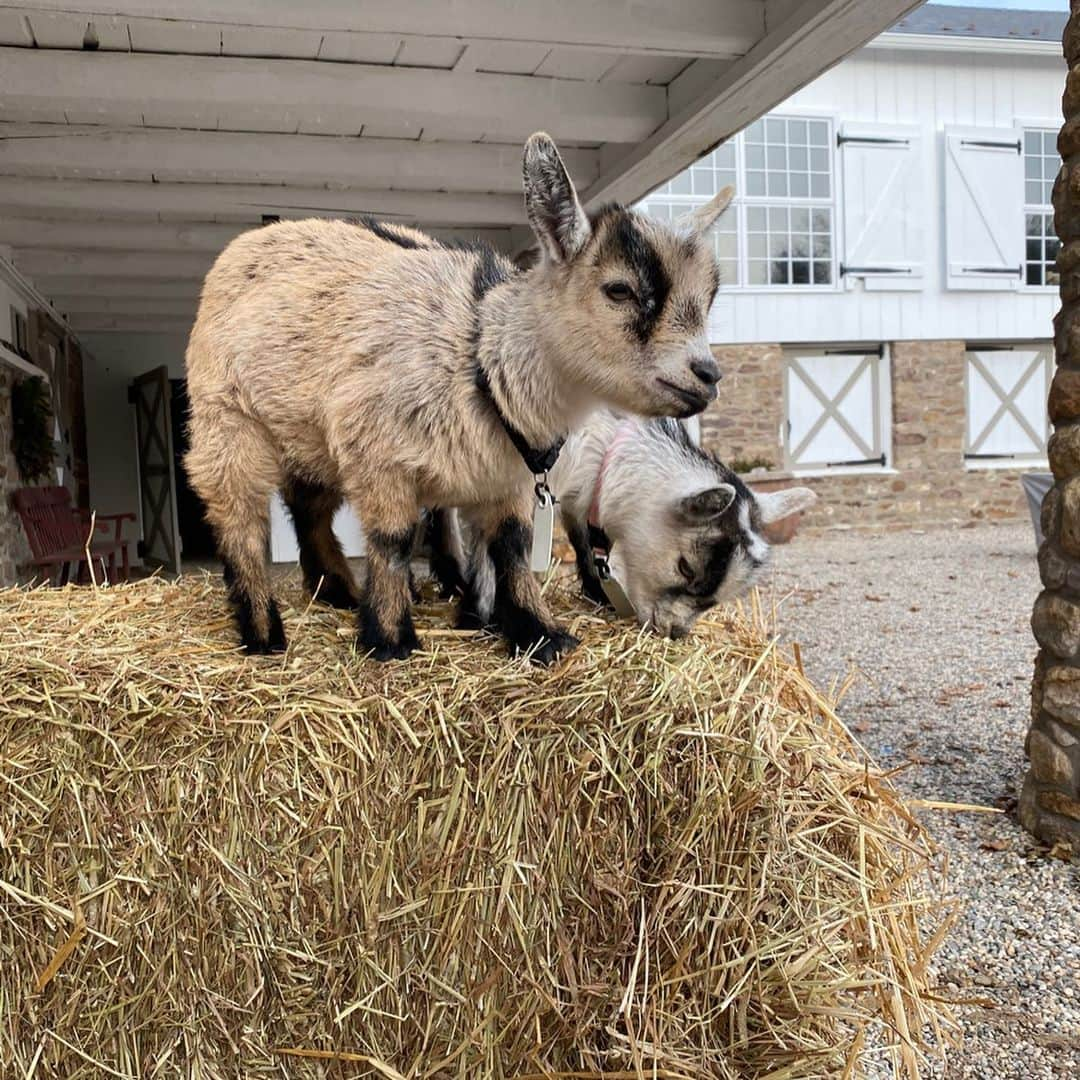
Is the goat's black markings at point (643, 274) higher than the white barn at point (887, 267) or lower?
lower

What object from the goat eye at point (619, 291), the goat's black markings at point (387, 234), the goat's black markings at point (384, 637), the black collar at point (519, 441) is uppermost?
the goat's black markings at point (387, 234)

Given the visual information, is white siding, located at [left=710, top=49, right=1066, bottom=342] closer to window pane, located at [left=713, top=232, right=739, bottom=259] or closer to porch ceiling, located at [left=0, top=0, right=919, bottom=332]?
window pane, located at [left=713, top=232, right=739, bottom=259]

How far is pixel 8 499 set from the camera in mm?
→ 8211

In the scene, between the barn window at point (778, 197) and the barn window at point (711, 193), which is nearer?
the barn window at point (711, 193)

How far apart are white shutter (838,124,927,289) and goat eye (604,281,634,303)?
13.5 meters

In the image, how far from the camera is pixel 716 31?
13.2 feet

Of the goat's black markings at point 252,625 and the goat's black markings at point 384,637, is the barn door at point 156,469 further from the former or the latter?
the goat's black markings at point 384,637

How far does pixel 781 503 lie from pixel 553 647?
1.10 meters

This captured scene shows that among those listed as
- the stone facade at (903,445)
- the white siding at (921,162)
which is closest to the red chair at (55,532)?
the stone facade at (903,445)

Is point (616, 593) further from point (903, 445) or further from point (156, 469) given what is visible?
point (903, 445)

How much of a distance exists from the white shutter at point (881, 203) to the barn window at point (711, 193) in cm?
164

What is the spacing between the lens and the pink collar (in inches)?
122

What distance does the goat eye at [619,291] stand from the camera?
6.75ft

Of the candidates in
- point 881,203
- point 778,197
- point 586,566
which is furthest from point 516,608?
point 881,203
